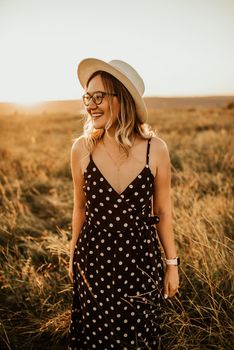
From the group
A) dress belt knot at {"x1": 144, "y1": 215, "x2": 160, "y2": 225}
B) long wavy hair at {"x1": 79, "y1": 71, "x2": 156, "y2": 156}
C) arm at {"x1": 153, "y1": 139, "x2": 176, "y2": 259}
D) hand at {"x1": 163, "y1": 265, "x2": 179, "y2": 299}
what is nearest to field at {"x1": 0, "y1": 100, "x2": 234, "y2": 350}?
hand at {"x1": 163, "y1": 265, "x2": 179, "y2": 299}

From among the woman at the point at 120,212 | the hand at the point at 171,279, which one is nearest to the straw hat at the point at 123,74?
the woman at the point at 120,212

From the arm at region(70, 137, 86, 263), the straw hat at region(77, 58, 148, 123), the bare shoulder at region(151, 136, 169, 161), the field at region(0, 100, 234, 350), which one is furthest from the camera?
the field at region(0, 100, 234, 350)

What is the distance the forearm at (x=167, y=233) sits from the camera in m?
1.99

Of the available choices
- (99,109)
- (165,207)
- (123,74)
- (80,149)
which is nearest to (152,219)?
(165,207)

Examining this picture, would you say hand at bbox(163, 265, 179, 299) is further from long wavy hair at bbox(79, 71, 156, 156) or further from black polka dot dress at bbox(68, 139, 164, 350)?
long wavy hair at bbox(79, 71, 156, 156)

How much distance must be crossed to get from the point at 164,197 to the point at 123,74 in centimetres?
74

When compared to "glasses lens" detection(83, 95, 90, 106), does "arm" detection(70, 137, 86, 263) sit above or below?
below

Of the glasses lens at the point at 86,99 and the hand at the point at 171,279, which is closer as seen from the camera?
the glasses lens at the point at 86,99

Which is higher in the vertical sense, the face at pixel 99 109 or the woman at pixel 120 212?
the face at pixel 99 109

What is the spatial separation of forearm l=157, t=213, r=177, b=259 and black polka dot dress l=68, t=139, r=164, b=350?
0.05m

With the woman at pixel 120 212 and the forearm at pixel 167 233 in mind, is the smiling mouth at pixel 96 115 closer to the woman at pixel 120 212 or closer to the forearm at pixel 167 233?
the woman at pixel 120 212

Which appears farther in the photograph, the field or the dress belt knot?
the field

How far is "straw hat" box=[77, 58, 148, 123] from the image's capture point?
1740 mm

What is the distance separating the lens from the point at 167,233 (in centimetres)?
200
